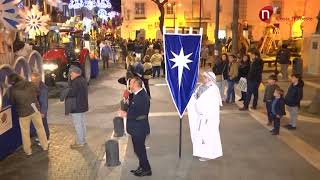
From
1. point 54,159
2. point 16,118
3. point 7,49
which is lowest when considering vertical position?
point 54,159

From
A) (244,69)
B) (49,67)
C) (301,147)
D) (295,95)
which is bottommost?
(301,147)

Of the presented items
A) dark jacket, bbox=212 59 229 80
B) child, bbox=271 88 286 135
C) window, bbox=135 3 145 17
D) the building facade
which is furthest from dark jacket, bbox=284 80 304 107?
window, bbox=135 3 145 17

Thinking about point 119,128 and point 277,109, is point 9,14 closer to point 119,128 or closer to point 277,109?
point 119,128

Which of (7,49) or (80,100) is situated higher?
(7,49)

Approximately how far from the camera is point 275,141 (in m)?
9.95

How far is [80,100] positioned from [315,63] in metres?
14.8

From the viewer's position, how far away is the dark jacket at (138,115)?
7324mm

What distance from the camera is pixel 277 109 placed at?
1038 centimetres

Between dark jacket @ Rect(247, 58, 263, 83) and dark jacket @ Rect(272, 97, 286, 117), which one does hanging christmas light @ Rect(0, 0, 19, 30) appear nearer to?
dark jacket @ Rect(272, 97, 286, 117)

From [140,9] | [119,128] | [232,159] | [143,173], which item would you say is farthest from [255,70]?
[140,9]

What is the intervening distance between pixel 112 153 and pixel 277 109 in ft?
14.1

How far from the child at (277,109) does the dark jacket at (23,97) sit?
18.2 feet

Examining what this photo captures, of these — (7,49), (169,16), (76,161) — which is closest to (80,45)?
(7,49)

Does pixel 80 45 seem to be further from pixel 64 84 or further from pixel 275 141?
pixel 275 141
